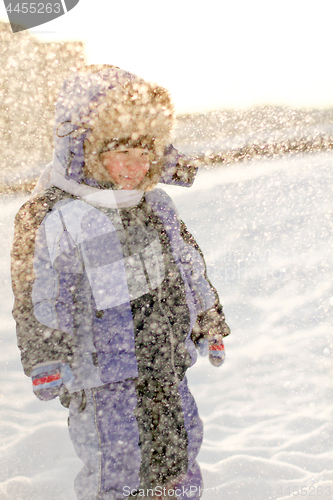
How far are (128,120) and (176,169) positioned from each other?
0.92 feet

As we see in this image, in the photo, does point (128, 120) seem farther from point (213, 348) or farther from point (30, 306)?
point (213, 348)

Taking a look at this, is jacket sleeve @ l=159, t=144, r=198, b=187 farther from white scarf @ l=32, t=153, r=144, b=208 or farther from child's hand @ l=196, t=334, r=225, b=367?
child's hand @ l=196, t=334, r=225, b=367

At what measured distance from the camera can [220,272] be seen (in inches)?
112

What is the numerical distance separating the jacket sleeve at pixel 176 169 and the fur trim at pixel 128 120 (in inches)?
3.1

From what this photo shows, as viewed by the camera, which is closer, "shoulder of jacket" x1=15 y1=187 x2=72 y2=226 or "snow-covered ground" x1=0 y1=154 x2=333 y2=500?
"shoulder of jacket" x1=15 y1=187 x2=72 y2=226

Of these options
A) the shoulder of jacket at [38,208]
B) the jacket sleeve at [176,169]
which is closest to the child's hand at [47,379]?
the shoulder of jacket at [38,208]

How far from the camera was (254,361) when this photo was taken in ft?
8.11

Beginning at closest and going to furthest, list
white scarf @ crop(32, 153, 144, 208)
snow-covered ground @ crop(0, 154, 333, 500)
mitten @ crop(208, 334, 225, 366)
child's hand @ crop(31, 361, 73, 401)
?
child's hand @ crop(31, 361, 73, 401), white scarf @ crop(32, 153, 144, 208), mitten @ crop(208, 334, 225, 366), snow-covered ground @ crop(0, 154, 333, 500)

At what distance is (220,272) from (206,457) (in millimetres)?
→ 1393

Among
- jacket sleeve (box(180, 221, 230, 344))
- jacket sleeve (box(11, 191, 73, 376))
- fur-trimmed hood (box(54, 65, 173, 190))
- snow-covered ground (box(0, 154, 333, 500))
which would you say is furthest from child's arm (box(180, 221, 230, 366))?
snow-covered ground (box(0, 154, 333, 500))

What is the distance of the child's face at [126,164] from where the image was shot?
3.59ft

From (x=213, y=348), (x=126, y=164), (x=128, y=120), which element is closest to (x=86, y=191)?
(x=126, y=164)

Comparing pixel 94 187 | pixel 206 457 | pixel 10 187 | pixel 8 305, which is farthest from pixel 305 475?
pixel 10 187

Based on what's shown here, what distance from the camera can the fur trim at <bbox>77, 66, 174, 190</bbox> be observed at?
42.1 inches
